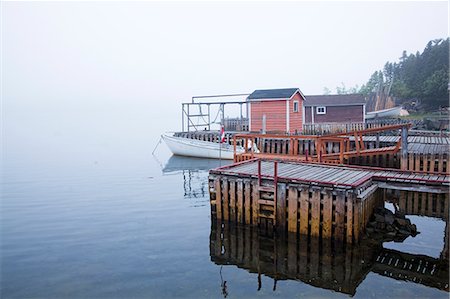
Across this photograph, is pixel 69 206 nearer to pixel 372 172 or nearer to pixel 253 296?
pixel 253 296

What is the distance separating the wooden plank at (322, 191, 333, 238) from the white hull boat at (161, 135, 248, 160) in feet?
63.7

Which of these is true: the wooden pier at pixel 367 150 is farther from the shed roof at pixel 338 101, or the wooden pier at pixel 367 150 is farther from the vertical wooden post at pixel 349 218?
the shed roof at pixel 338 101

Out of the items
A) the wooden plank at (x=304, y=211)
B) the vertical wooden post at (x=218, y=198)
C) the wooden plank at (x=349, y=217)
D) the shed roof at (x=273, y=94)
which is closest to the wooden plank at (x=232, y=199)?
the vertical wooden post at (x=218, y=198)

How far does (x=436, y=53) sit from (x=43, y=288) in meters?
77.8

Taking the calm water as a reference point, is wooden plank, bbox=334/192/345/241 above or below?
above

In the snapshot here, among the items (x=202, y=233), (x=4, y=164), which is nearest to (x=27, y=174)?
(x=4, y=164)

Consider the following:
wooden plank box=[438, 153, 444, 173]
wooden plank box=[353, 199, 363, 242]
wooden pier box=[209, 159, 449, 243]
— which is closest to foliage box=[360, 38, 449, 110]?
wooden plank box=[438, 153, 444, 173]

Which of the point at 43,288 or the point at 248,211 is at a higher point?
the point at 248,211

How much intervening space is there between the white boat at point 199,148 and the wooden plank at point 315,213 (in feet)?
63.1

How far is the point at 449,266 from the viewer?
9.87 m

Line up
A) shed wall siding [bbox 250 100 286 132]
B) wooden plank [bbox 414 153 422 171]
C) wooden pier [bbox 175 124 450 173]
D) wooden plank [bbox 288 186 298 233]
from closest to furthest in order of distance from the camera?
wooden plank [bbox 288 186 298 233], wooden pier [bbox 175 124 450 173], wooden plank [bbox 414 153 422 171], shed wall siding [bbox 250 100 286 132]

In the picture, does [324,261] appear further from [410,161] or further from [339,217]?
[410,161]

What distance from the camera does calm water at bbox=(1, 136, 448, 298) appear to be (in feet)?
29.3

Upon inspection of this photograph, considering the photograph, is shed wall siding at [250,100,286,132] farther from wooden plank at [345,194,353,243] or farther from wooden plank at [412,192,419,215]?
wooden plank at [345,194,353,243]
